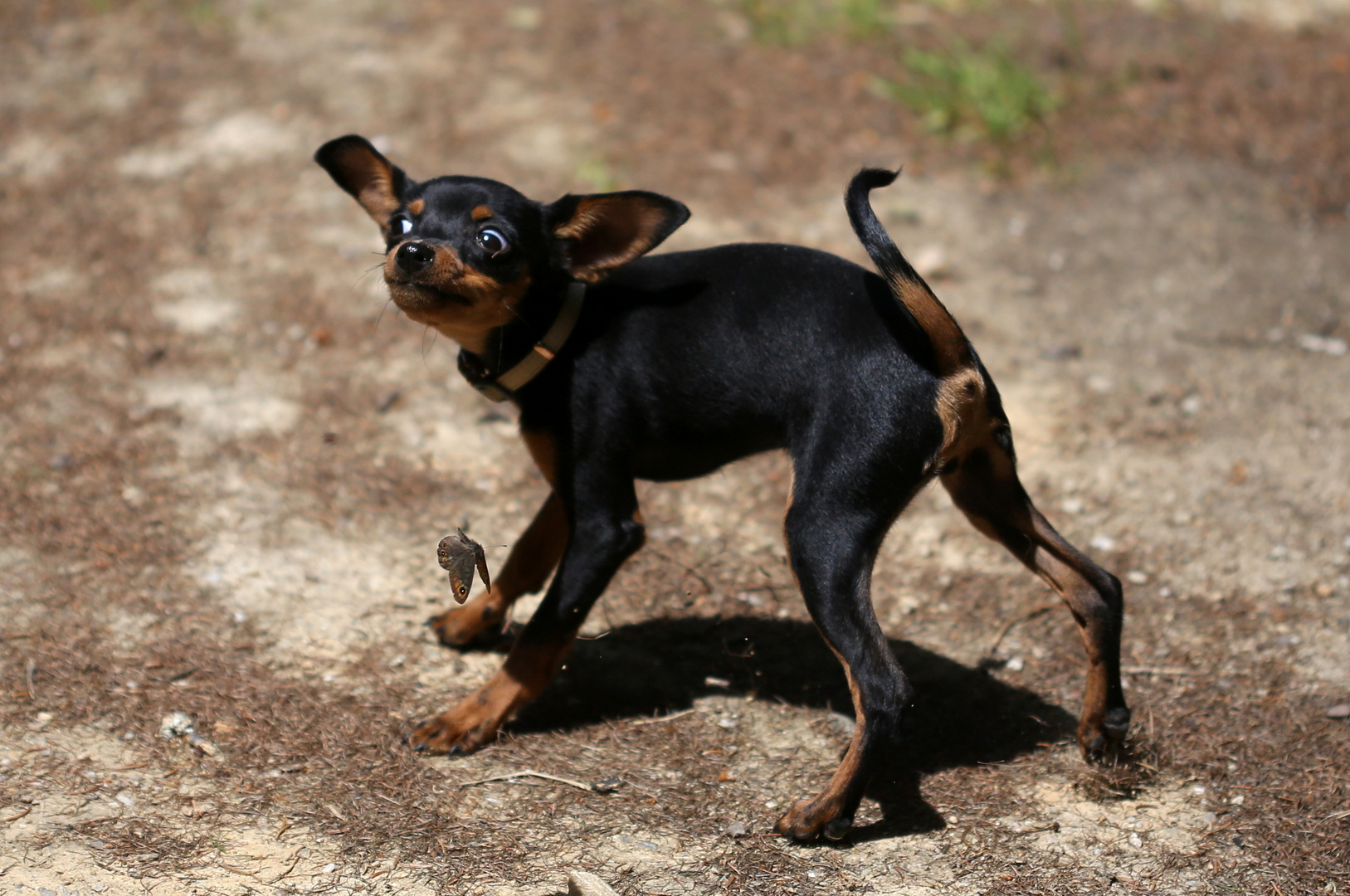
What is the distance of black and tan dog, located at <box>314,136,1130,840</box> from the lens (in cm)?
356

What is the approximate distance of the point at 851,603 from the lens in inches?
140

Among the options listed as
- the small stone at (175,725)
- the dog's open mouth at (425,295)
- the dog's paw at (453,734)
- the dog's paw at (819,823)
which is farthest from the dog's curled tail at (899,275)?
the small stone at (175,725)

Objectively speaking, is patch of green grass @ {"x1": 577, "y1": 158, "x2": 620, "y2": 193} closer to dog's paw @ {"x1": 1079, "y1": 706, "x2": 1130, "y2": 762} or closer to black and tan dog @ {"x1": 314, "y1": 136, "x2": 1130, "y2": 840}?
black and tan dog @ {"x1": 314, "y1": 136, "x2": 1130, "y2": 840}

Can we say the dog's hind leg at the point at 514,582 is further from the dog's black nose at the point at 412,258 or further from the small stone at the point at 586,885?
the small stone at the point at 586,885

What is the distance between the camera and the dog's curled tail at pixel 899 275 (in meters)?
3.46

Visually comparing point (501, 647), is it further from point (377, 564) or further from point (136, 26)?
point (136, 26)

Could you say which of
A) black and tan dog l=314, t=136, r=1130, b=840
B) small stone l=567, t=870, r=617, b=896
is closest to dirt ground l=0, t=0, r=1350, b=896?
small stone l=567, t=870, r=617, b=896

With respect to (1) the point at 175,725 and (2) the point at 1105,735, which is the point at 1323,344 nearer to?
(2) the point at 1105,735

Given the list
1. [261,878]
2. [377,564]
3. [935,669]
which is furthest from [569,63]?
[261,878]

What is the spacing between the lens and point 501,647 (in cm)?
456

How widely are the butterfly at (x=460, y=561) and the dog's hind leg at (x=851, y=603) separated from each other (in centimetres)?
97

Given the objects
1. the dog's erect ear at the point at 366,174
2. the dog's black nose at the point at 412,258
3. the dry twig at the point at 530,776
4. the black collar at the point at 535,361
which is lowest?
the dry twig at the point at 530,776

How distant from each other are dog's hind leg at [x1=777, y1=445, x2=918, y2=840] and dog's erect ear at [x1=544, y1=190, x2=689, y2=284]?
35.7 inches

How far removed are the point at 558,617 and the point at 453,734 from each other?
530 millimetres
